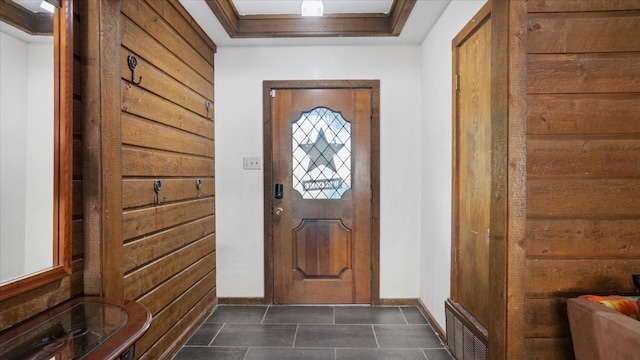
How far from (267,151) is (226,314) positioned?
1491mm

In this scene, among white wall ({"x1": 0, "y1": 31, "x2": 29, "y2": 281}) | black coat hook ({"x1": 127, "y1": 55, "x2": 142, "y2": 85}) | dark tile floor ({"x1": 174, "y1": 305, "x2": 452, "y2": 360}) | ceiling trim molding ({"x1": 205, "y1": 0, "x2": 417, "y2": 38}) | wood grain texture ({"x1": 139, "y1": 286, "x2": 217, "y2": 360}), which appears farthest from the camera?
ceiling trim molding ({"x1": 205, "y1": 0, "x2": 417, "y2": 38})

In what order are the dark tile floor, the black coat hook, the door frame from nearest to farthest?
the black coat hook, the dark tile floor, the door frame

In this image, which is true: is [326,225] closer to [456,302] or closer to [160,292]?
[456,302]

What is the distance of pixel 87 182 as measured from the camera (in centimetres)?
145

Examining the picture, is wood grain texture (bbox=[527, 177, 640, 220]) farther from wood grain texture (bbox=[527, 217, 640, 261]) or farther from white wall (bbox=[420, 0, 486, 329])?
white wall (bbox=[420, 0, 486, 329])

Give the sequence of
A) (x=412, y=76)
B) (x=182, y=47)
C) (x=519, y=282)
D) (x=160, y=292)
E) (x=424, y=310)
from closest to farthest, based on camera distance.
A: 1. (x=519, y=282)
2. (x=160, y=292)
3. (x=182, y=47)
4. (x=424, y=310)
5. (x=412, y=76)

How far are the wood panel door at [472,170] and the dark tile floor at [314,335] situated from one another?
57cm

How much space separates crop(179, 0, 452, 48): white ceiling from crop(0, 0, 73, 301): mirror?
1.27 meters

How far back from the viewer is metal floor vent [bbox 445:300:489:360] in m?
1.76

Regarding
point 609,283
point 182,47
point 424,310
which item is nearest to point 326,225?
point 424,310

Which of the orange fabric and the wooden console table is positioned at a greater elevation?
the orange fabric

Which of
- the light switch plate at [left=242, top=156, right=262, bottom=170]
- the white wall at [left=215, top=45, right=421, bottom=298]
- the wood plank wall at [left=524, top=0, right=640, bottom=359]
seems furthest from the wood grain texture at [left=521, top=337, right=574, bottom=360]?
the light switch plate at [left=242, top=156, right=262, bottom=170]

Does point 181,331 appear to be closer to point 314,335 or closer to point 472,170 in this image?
point 314,335

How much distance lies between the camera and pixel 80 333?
1.08 metres
